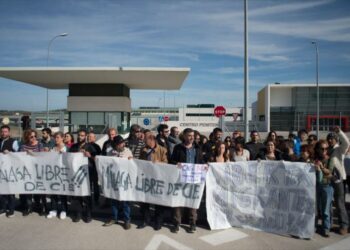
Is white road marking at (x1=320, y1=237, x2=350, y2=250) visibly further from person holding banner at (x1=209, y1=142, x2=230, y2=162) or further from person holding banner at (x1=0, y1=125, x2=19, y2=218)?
person holding banner at (x1=0, y1=125, x2=19, y2=218)

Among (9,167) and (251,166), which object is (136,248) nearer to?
(251,166)

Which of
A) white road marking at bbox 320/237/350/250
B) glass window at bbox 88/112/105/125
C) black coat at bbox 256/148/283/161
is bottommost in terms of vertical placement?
white road marking at bbox 320/237/350/250

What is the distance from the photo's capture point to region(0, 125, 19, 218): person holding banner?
6.44 m

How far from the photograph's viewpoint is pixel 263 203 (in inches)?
228

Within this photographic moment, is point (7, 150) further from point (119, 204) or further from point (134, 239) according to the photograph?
point (134, 239)

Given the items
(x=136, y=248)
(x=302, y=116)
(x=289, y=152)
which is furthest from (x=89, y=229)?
(x=302, y=116)

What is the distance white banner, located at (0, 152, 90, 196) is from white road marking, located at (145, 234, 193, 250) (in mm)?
1824

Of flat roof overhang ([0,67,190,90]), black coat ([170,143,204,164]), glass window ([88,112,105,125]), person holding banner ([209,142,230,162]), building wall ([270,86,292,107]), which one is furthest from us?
building wall ([270,86,292,107])

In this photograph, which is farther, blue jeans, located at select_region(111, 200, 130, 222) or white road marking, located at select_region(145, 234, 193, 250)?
blue jeans, located at select_region(111, 200, 130, 222)

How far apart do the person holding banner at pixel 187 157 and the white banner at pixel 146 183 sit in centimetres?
14

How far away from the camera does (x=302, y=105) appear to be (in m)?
48.8

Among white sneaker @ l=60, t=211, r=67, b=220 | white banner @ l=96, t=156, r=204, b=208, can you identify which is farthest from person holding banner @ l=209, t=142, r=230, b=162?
white sneaker @ l=60, t=211, r=67, b=220

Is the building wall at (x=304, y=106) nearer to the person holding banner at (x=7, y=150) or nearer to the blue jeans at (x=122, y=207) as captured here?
the blue jeans at (x=122, y=207)

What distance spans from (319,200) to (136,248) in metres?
3.22
